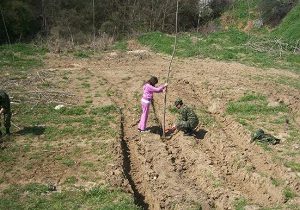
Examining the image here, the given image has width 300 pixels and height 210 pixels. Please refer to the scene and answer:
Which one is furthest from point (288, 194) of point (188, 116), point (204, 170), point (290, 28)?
point (290, 28)

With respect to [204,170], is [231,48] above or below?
above

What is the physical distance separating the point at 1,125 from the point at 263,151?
7725mm

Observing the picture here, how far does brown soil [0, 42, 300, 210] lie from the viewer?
29.7 feet

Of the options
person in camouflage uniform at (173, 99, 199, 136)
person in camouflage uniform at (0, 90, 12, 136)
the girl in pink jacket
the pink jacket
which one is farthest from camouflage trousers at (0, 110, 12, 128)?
person in camouflage uniform at (173, 99, 199, 136)

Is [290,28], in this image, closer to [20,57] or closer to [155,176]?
[20,57]

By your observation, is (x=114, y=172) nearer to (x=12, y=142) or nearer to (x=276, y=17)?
(x=12, y=142)

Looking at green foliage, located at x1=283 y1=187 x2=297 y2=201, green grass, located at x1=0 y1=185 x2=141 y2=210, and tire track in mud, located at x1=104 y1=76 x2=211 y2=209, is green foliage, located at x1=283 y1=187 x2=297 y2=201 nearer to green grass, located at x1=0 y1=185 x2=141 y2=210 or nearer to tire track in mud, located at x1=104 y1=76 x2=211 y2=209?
tire track in mud, located at x1=104 y1=76 x2=211 y2=209

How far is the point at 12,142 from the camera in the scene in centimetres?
1118

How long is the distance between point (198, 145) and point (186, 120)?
868 millimetres

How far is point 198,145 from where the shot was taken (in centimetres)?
1141

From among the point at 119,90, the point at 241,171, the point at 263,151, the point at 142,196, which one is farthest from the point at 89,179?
the point at 119,90

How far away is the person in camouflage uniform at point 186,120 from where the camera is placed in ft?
38.2

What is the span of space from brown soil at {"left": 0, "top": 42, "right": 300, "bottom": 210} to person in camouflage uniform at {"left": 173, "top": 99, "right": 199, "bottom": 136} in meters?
0.27

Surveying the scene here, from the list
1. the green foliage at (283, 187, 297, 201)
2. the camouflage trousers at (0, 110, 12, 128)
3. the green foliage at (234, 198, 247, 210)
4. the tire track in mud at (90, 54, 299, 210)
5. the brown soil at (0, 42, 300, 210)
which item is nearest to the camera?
the green foliage at (234, 198, 247, 210)
